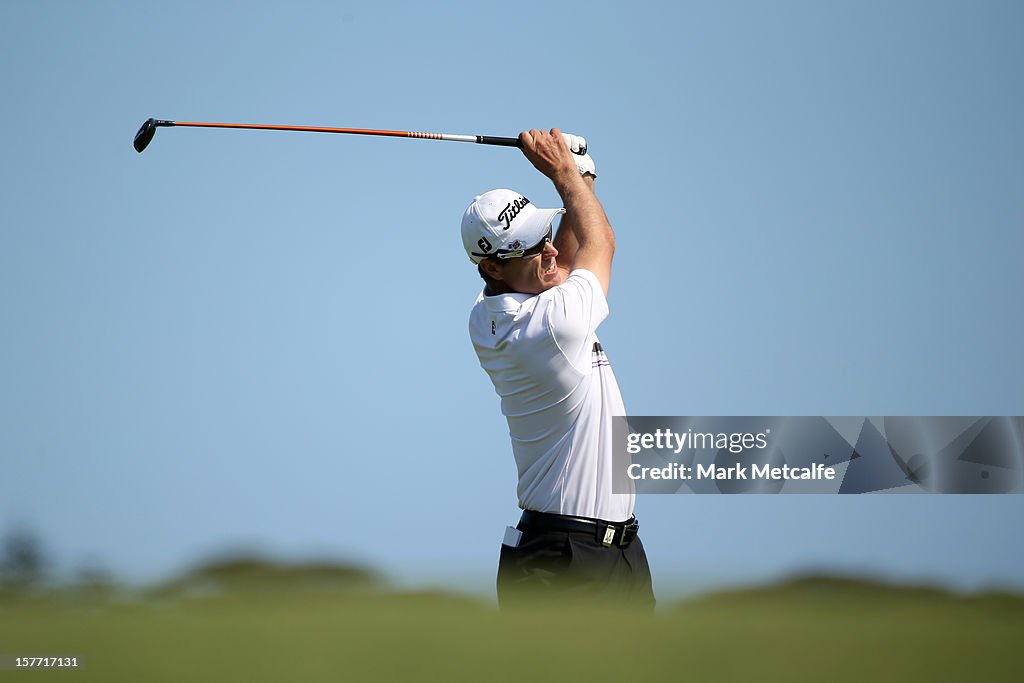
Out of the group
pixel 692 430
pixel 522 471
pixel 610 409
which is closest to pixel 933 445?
pixel 692 430

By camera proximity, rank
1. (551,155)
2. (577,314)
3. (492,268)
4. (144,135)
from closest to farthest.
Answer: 1. (577,314)
2. (492,268)
3. (551,155)
4. (144,135)

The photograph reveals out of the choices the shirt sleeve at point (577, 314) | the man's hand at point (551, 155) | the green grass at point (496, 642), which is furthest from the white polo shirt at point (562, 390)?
the green grass at point (496, 642)

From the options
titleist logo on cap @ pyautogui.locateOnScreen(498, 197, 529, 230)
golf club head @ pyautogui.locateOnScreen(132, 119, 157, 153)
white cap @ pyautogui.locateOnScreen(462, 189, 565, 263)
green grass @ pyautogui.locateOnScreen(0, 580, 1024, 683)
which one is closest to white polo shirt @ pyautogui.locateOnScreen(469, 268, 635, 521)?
white cap @ pyautogui.locateOnScreen(462, 189, 565, 263)

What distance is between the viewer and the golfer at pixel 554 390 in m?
4.59

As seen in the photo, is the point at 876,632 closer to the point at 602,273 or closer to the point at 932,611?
the point at 932,611

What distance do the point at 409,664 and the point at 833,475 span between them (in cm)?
413

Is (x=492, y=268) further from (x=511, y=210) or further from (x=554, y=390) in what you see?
(x=554, y=390)

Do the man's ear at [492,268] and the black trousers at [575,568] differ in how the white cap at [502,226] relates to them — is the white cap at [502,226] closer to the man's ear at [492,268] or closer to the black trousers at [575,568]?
the man's ear at [492,268]

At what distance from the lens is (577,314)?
455cm

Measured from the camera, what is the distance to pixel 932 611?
4.92ft

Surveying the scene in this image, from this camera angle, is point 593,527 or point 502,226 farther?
point 502,226

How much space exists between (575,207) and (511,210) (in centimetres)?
31

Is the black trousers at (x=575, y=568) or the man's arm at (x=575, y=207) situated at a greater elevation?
the man's arm at (x=575, y=207)

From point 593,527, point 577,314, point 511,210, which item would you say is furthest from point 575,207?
point 593,527
